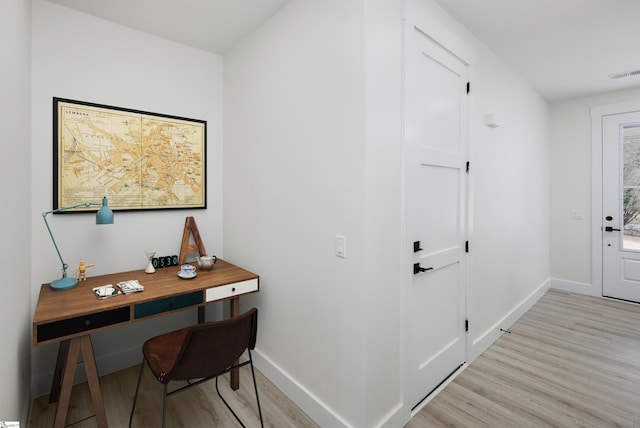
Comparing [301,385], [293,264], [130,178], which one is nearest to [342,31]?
[293,264]

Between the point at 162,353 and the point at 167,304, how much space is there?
0.28 metres

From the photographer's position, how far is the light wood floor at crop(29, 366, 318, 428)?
6.01 feet

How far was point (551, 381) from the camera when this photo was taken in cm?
226

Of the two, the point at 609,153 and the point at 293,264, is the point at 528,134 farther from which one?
the point at 293,264

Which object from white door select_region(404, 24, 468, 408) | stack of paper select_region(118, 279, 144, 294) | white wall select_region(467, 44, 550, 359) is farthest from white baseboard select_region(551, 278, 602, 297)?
stack of paper select_region(118, 279, 144, 294)

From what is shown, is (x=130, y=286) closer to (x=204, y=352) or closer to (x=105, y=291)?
(x=105, y=291)

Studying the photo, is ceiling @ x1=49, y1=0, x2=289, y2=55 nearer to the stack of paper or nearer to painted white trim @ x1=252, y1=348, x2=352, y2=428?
the stack of paper

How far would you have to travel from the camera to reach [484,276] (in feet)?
8.80

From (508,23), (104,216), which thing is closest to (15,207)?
(104,216)

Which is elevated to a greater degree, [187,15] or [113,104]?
[187,15]

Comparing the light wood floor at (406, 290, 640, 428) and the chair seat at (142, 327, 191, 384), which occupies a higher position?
the chair seat at (142, 327, 191, 384)

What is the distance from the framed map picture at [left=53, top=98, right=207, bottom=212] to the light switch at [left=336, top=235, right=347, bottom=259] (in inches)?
62.2

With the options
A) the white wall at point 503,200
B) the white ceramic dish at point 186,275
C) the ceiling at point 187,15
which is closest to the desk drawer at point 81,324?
the white ceramic dish at point 186,275

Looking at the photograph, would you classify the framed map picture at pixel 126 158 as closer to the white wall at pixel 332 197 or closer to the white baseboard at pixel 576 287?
the white wall at pixel 332 197
